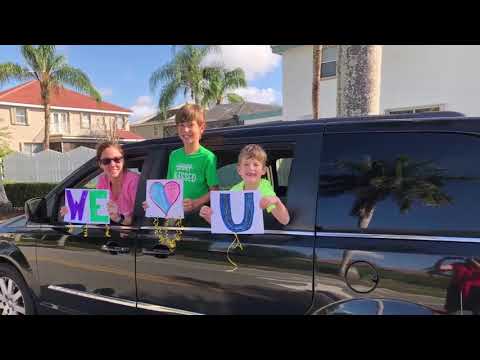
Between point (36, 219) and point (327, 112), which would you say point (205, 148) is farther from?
point (327, 112)

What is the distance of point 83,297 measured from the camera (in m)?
2.97

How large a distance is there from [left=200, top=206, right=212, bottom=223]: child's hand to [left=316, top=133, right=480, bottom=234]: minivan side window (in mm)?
683

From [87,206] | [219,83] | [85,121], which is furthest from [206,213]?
[85,121]

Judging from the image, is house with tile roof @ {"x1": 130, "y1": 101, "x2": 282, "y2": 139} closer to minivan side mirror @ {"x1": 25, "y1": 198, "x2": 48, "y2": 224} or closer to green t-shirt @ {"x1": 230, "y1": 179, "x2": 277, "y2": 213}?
green t-shirt @ {"x1": 230, "y1": 179, "x2": 277, "y2": 213}

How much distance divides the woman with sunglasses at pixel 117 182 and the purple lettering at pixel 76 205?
13cm

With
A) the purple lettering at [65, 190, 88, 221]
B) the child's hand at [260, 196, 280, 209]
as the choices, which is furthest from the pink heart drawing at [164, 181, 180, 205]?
the purple lettering at [65, 190, 88, 221]

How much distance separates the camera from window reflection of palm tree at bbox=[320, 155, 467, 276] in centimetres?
192

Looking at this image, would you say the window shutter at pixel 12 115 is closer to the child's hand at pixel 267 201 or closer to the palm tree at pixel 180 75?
the palm tree at pixel 180 75

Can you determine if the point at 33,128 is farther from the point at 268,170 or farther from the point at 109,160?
the point at 268,170

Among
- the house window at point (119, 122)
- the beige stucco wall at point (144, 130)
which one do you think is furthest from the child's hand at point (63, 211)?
the beige stucco wall at point (144, 130)
